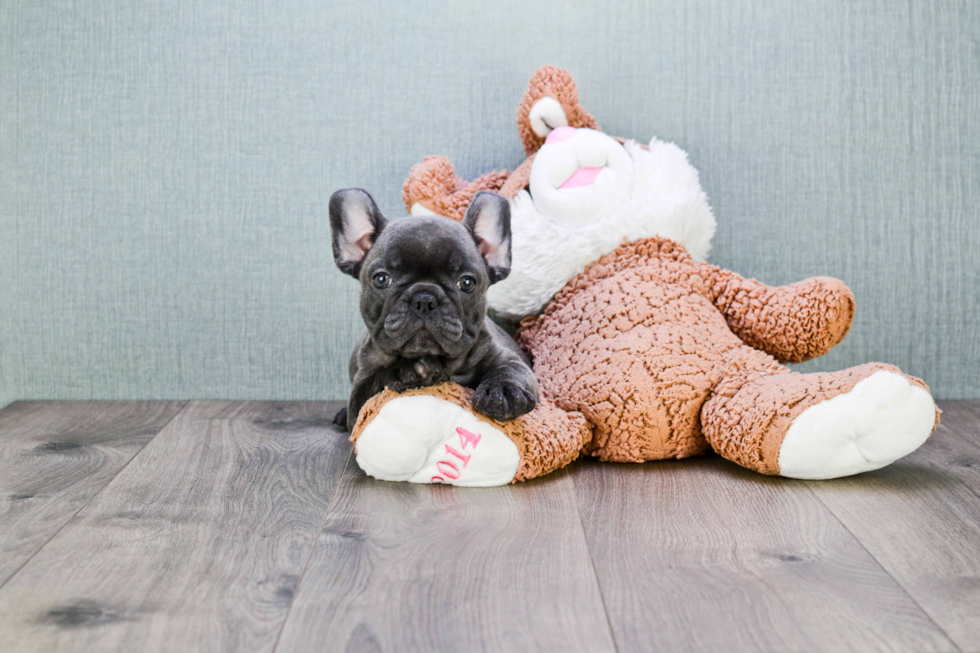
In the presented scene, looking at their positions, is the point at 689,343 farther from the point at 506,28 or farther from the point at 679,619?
the point at 506,28

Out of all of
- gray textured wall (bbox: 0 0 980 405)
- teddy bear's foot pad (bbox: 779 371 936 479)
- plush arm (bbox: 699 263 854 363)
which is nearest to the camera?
teddy bear's foot pad (bbox: 779 371 936 479)

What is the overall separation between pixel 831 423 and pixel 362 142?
3.88 feet

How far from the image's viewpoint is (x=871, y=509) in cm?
119

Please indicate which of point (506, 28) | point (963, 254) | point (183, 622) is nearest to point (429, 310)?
point (183, 622)

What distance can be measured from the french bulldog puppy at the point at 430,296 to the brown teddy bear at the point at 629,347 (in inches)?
2.2

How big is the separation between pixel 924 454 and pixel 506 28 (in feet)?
4.09

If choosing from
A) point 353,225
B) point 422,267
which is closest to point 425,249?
point 422,267

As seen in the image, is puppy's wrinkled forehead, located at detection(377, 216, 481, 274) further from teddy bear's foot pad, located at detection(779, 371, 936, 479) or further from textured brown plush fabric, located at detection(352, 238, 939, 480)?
teddy bear's foot pad, located at detection(779, 371, 936, 479)

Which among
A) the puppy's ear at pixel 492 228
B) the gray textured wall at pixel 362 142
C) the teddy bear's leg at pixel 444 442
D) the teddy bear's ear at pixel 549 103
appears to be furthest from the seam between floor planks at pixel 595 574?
the gray textured wall at pixel 362 142

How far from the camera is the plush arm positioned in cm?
149

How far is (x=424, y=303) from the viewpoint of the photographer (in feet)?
4.06

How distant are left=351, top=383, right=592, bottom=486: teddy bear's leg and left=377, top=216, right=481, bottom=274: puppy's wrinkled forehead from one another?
7.6 inches

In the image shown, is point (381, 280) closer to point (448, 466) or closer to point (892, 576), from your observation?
point (448, 466)

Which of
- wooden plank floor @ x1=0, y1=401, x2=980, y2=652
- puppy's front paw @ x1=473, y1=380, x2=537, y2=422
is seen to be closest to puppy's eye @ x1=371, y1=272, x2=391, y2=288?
puppy's front paw @ x1=473, y1=380, x2=537, y2=422
